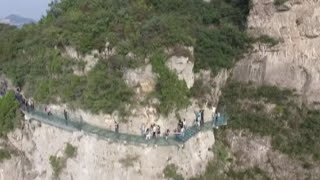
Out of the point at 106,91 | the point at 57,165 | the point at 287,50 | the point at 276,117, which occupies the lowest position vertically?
the point at 57,165

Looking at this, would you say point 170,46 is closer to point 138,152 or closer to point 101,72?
point 101,72

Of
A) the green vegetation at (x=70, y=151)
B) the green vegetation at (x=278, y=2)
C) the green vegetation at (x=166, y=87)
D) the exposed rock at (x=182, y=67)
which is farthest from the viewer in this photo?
the green vegetation at (x=278, y=2)

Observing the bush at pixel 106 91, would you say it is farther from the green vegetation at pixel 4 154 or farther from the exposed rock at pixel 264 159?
the exposed rock at pixel 264 159

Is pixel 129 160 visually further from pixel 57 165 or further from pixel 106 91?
pixel 57 165

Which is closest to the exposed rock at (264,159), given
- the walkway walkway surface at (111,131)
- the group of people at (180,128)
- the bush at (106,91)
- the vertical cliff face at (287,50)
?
the walkway walkway surface at (111,131)

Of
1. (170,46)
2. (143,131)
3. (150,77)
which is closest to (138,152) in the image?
(143,131)

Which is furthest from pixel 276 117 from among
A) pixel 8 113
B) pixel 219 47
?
pixel 8 113
